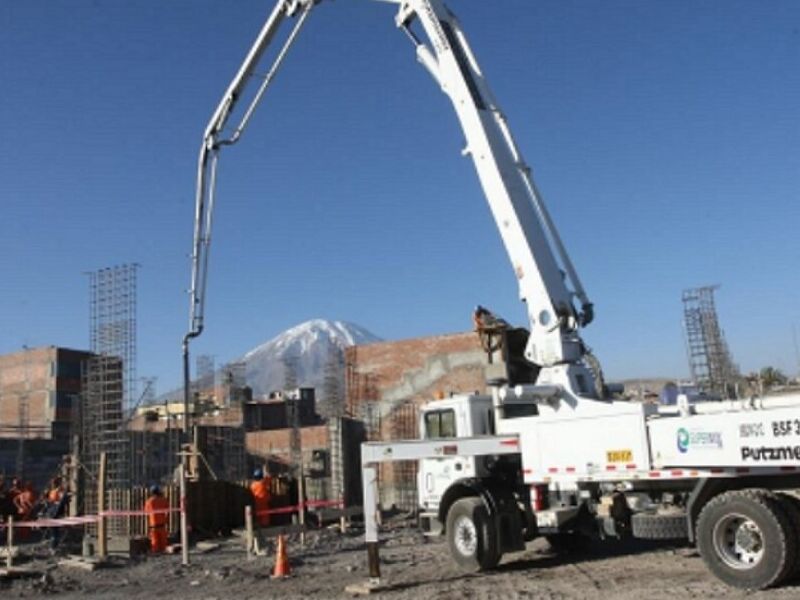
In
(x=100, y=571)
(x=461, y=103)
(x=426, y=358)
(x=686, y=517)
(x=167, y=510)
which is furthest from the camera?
(x=426, y=358)

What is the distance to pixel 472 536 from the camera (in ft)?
40.8

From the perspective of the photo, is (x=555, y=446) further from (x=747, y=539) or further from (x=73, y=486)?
(x=73, y=486)

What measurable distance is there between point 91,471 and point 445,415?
1323 cm

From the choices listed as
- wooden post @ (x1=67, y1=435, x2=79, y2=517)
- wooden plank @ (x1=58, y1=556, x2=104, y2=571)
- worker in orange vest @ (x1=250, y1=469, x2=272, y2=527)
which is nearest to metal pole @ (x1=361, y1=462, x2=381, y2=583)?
wooden plank @ (x1=58, y1=556, x2=104, y2=571)

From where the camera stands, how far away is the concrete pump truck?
9414 millimetres

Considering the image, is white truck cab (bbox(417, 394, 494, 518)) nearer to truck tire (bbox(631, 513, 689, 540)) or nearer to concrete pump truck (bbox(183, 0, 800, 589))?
concrete pump truck (bbox(183, 0, 800, 589))

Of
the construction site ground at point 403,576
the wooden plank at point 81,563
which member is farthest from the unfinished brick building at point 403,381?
the wooden plank at point 81,563

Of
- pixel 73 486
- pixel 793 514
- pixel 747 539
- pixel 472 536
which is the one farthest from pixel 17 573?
pixel 793 514

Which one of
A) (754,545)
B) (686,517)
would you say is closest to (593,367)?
(686,517)

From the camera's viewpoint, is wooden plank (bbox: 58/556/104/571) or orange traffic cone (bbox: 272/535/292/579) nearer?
orange traffic cone (bbox: 272/535/292/579)

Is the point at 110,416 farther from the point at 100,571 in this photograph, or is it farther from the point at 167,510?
the point at 100,571

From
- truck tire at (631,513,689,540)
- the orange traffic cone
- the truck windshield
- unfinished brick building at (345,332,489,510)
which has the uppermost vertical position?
unfinished brick building at (345,332,489,510)

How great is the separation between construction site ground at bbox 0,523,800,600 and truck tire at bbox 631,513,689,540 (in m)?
0.59

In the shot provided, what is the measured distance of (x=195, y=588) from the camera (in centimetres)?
1273
